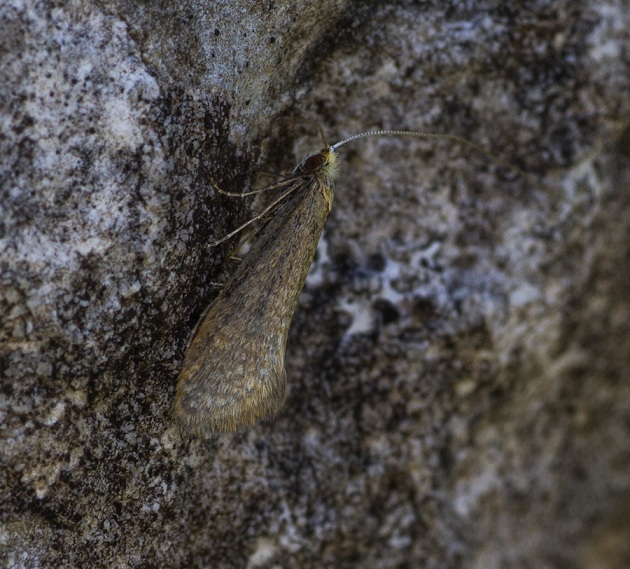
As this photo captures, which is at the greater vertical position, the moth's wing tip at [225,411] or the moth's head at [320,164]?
Result: the moth's head at [320,164]

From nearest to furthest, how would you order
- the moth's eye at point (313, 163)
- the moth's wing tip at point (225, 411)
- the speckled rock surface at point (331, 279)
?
the speckled rock surface at point (331, 279) → the moth's wing tip at point (225, 411) → the moth's eye at point (313, 163)

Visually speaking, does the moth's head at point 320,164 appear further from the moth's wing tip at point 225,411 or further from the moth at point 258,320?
the moth's wing tip at point 225,411

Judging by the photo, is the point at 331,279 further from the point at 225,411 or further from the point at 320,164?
the point at 225,411

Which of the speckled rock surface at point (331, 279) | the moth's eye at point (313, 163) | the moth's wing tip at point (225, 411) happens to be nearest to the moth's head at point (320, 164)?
the moth's eye at point (313, 163)

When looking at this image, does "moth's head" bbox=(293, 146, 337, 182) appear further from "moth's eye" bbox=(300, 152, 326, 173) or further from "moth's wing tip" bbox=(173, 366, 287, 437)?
"moth's wing tip" bbox=(173, 366, 287, 437)

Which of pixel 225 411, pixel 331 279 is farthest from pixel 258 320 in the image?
pixel 331 279

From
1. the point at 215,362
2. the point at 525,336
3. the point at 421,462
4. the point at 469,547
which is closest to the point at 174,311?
the point at 215,362
